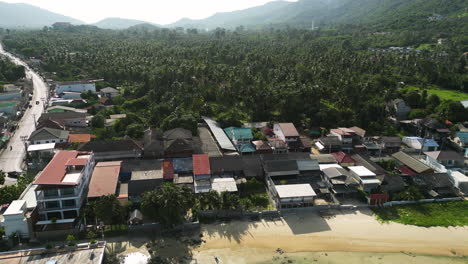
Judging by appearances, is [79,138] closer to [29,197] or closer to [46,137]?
[46,137]

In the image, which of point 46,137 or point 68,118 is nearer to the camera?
point 46,137

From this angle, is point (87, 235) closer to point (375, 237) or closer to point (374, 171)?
point (375, 237)

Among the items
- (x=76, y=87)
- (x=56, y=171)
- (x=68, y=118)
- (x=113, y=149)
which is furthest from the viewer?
(x=76, y=87)

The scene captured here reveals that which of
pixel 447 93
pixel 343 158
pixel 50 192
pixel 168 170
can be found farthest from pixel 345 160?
pixel 447 93

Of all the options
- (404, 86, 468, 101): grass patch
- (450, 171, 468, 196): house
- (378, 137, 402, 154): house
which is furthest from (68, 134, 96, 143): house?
(404, 86, 468, 101): grass patch

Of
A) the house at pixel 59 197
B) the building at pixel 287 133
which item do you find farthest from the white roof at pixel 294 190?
the house at pixel 59 197

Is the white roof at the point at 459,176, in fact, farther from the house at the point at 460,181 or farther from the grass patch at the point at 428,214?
the grass patch at the point at 428,214

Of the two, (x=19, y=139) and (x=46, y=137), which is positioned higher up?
(x=46, y=137)
